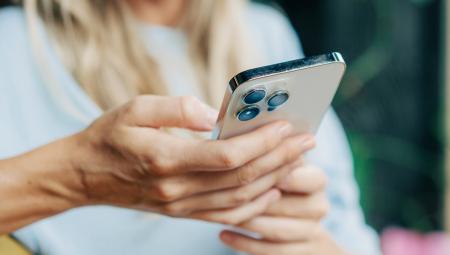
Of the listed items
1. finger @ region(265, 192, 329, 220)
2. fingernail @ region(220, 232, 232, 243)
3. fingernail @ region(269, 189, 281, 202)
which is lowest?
fingernail @ region(220, 232, 232, 243)

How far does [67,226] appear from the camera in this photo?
2.45 ft

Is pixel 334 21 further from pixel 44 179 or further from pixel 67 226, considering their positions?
pixel 44 179

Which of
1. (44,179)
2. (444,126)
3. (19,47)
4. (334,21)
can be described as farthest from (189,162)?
(444,126)

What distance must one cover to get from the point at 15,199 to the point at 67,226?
0.20 meters

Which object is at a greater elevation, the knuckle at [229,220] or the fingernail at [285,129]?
the fingernail at [285,129]

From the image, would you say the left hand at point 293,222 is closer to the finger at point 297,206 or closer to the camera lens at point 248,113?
the finger at point 297,206

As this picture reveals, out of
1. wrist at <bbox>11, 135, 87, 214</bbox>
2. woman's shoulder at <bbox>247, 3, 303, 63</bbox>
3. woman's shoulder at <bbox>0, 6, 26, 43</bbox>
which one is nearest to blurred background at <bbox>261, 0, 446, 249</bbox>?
woman's shoulder at <bbox>247, 3, 303, 63</bbox>

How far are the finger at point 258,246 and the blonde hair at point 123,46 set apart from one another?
24 centimetres

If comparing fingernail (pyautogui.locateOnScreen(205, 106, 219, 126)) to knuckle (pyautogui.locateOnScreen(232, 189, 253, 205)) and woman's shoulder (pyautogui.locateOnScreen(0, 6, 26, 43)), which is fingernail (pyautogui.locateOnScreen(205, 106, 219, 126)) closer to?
knuckle (pyautogui.locateOnScreen(232, 189, 253, 205))

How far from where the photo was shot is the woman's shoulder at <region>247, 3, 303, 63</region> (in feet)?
3.14

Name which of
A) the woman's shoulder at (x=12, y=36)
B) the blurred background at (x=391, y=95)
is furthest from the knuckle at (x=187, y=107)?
the blurred background at (x=391, y=95)

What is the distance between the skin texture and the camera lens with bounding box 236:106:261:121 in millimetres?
15

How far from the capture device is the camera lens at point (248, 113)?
506mm

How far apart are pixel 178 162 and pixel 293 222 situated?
194 mm
